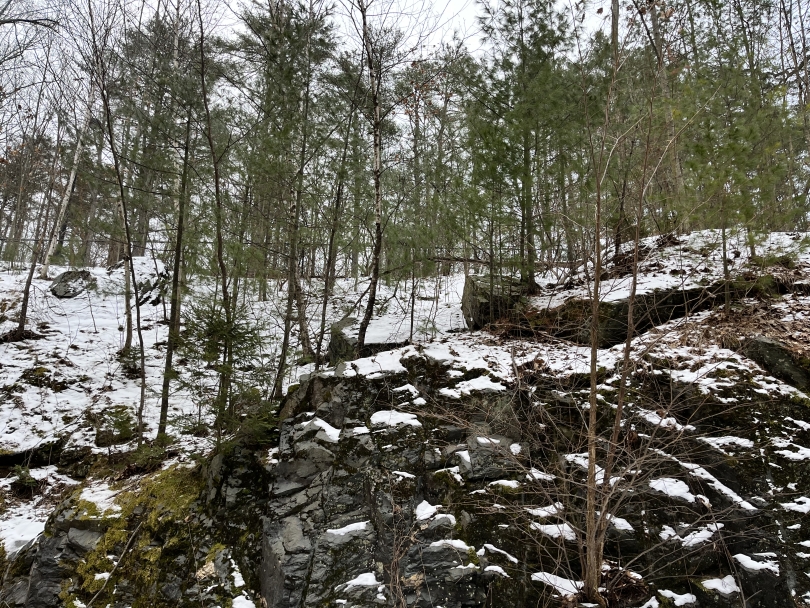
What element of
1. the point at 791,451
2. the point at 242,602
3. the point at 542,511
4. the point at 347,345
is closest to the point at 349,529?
the point at 242,602

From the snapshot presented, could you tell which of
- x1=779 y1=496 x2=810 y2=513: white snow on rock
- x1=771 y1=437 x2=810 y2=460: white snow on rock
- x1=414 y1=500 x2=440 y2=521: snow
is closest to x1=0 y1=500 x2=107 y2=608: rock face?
x1=414 y1=500 x2=440 y2=521: snow

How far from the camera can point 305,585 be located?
3.46m

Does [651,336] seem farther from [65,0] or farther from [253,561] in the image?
[65,0]

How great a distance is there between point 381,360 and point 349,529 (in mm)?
2026

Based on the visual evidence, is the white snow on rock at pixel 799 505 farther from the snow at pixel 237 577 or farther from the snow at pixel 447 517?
the snow at pixel 237 577

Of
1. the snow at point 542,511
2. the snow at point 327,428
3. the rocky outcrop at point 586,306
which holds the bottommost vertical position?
the snow at point 542,511

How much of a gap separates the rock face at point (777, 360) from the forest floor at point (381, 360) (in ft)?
0.30

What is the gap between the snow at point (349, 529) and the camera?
3746 millimetres

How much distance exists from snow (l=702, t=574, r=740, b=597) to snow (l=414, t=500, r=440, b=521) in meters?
1.99

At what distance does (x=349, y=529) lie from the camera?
3.76 m

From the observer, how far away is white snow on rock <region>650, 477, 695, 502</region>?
11.2ft

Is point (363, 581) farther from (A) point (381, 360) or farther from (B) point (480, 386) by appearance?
(A) point (381, 360)

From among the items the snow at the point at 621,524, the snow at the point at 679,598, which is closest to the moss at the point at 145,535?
the snow at the point at 621,524

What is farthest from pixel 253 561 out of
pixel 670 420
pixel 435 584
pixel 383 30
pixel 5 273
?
pixel 5 273
